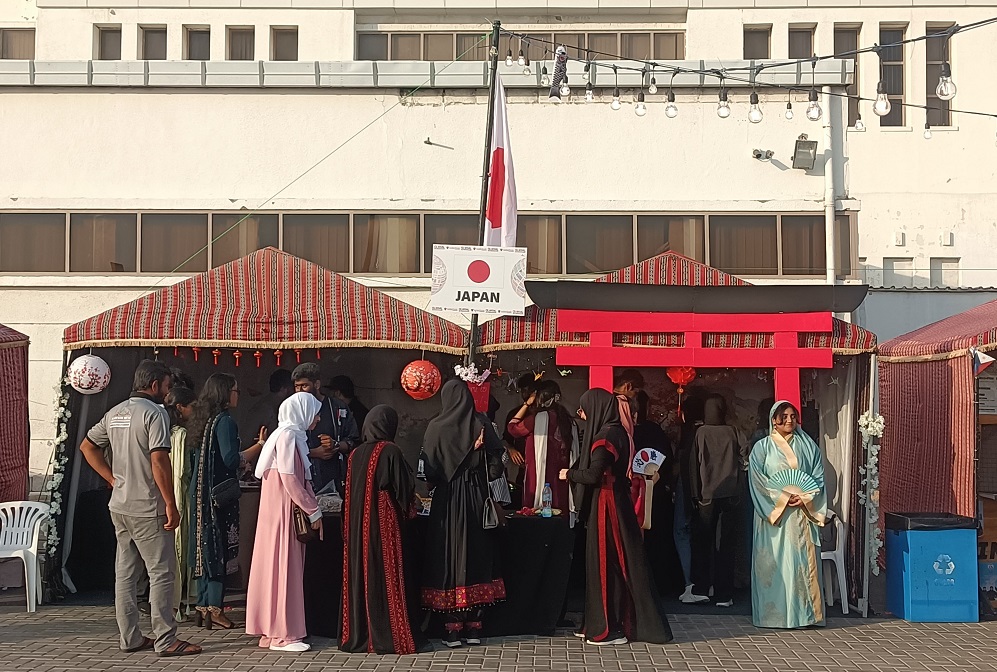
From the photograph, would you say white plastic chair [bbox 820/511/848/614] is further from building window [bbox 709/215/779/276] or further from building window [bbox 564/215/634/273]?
building window [bbox 564/215/634/273]

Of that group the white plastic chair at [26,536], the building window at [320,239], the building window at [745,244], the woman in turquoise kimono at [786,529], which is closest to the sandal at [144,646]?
the white plastic chair at [26,536]

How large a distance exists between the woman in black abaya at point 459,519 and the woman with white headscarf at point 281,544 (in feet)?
2.65

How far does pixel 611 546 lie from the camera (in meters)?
7.08

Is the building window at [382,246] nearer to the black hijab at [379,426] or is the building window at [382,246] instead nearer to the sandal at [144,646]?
the black hijab at [379,426]

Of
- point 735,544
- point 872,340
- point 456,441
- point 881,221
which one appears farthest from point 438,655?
point 881,221

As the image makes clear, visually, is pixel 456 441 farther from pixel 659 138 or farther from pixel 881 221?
pixel 881 221

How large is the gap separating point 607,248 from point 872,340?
394cm

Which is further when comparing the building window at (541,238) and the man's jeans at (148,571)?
the building window at (541,238)

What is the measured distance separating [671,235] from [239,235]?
481cm

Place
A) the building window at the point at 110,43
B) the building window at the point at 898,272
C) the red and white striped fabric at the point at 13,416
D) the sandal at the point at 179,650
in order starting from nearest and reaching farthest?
1. the sandal at the point at 179,650
2. the red and white striped fabric at the point at 13,416
3. the building window at the point at 898,272
4. the building window at the point at 110,43

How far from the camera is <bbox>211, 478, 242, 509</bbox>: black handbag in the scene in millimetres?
7422

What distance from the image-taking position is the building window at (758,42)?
16156mm

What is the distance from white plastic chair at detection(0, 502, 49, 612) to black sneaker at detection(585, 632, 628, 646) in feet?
14.2

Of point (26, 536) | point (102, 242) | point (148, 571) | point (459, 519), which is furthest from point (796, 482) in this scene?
point (102, 242)
